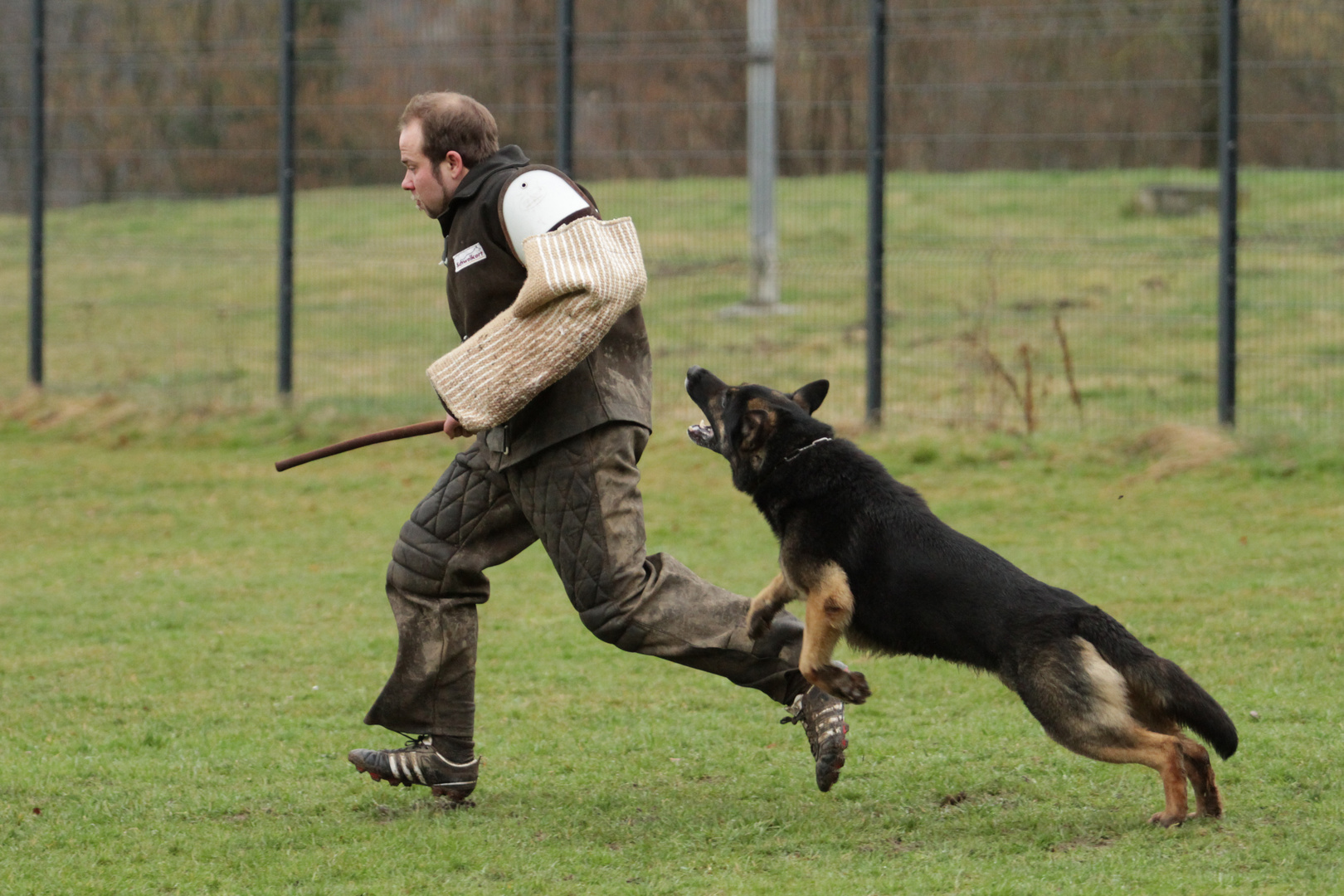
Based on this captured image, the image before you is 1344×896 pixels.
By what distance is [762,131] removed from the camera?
11742 millimetres

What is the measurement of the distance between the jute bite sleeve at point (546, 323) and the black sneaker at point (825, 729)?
1.19 m

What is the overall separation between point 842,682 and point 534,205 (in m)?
1.59

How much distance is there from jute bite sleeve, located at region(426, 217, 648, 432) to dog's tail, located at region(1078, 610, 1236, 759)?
1.54m

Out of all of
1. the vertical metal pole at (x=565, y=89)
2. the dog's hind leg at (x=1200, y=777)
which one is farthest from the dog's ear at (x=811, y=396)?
the vertical metal pole at (x=565, y=89)

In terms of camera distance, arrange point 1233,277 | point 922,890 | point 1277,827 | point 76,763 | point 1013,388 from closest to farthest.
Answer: point 922,890 < point 1277,827 < point 76,763 < point 1233,277 < point 1013,388

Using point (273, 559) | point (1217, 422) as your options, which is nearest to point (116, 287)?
point (273, 559)

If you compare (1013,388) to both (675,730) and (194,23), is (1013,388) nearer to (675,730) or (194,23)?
(675,730)

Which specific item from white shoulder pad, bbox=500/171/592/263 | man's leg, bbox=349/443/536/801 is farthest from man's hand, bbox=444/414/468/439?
white shoulder pad, bbox=500/171/592/263

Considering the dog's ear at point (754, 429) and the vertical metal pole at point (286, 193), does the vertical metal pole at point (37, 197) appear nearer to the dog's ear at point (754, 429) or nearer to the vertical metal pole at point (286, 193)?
the vertical metal pole at point (286, 193)

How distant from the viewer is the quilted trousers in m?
4.49

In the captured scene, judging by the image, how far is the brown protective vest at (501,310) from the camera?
176 inches

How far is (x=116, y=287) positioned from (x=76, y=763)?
382 inches

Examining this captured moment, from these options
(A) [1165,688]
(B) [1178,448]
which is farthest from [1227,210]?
(A) [1165,688]

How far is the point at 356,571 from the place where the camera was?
840cm
